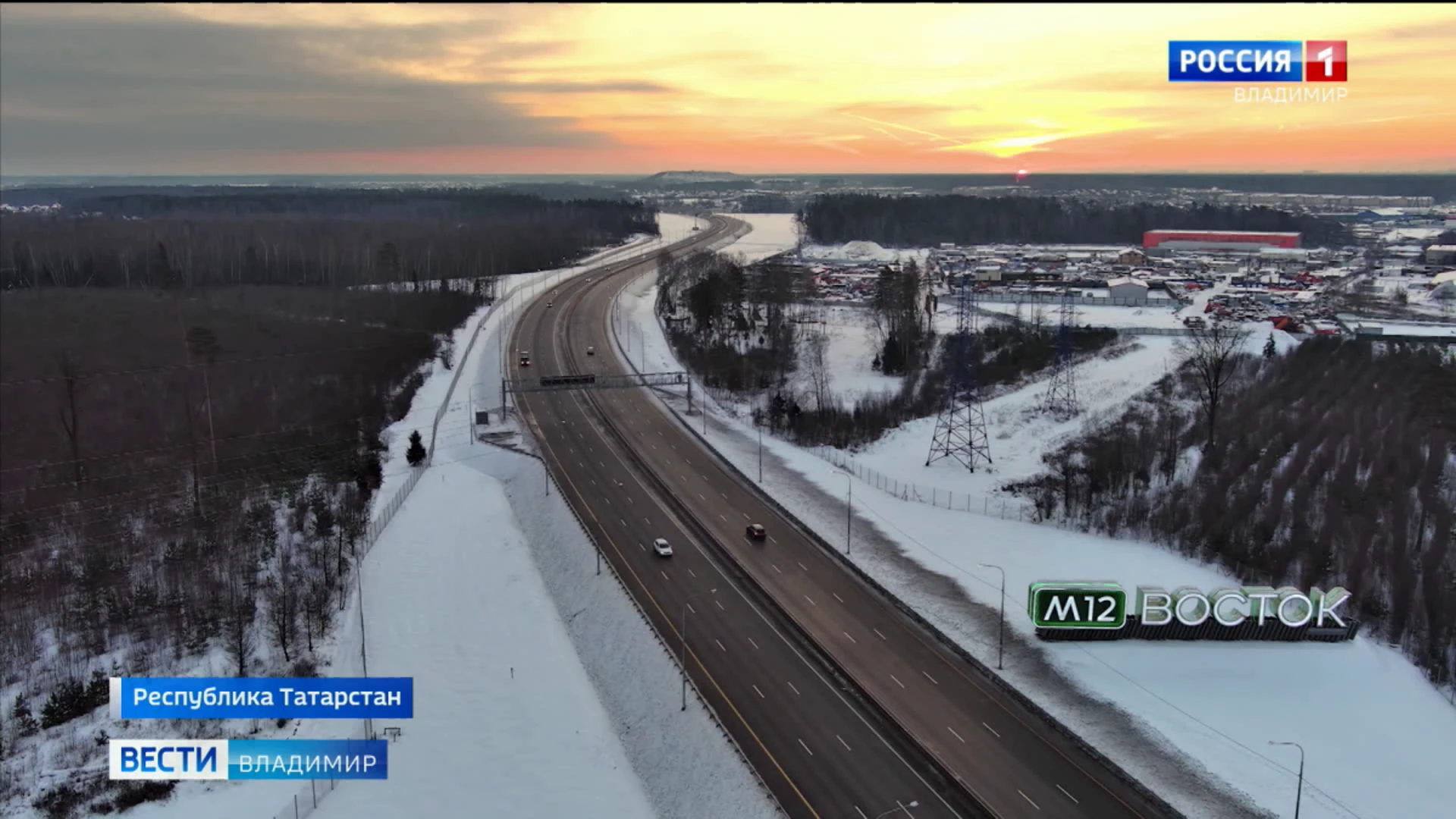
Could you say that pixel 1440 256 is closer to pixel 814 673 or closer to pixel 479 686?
pixel 814 673

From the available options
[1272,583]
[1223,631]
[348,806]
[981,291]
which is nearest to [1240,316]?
[981,291]

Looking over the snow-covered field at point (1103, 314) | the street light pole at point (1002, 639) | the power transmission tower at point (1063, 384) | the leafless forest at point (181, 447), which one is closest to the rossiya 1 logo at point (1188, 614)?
the street light pole at point (1002, 639)

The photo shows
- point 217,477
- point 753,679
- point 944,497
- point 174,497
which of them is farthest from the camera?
point 944,497

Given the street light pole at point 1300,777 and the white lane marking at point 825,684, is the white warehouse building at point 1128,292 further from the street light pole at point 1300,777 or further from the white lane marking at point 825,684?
the street light pole at point 1300,777

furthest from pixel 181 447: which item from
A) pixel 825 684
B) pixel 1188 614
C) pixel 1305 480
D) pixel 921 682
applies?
pixel 1305 480

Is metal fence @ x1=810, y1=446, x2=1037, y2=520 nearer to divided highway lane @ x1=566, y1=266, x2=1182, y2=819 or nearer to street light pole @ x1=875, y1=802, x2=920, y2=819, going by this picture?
divided highway lane @ x1=566, y1=266, x2=1182, y2=819

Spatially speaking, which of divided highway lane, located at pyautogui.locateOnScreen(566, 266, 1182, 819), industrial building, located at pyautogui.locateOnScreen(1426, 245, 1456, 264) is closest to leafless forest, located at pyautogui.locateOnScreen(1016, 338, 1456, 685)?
divided highway lane, located at pyautogui.locateOnScreen(566, 266, 1182, 819)
